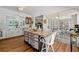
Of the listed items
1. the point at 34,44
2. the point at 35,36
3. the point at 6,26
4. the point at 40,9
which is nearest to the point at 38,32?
the point at 35,36

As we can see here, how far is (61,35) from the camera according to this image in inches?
70.9

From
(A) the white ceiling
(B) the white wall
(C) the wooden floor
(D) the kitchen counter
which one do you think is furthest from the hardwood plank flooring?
(A) the white ceiling

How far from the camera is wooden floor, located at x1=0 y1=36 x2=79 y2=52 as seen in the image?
174 cm

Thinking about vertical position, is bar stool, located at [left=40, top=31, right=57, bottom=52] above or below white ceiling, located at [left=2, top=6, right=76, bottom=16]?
below

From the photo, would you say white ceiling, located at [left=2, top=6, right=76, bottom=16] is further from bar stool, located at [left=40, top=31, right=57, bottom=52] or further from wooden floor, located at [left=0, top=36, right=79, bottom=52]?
wooden floor, located at [left=0, top=36, right=79, bottom=52]

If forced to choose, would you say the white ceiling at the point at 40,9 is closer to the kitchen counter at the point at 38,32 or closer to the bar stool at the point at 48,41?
the kitchen counter at the point at 38,32

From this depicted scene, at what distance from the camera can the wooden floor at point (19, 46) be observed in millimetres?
1735

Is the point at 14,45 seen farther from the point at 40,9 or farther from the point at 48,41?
the point at 40,9

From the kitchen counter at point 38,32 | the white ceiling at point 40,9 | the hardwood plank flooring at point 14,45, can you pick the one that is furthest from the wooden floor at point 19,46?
the white ceiling at point 40,9

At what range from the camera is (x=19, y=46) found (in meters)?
1.79
